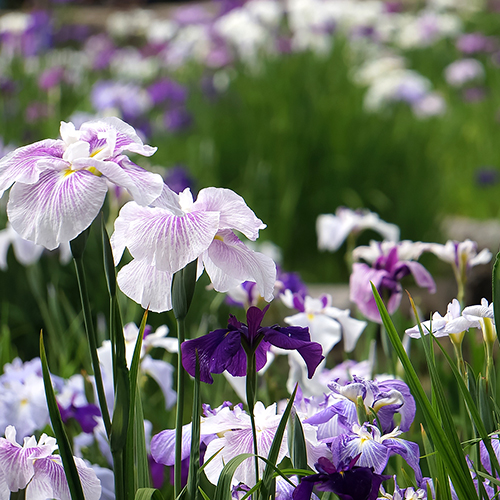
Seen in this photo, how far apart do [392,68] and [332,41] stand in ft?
1.63

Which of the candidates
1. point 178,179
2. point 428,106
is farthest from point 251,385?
point 428,106

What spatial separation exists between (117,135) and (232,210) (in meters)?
0.12

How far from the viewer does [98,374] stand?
0.48 meters

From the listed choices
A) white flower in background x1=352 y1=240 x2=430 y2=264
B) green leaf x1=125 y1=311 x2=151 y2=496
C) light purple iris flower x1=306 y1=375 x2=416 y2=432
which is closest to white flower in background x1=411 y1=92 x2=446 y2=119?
white flower in background x1=352 y1=240 x2=430 y2=264

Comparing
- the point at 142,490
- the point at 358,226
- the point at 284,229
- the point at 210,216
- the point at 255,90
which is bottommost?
the point at 284,229

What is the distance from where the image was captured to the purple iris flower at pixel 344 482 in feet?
1.45

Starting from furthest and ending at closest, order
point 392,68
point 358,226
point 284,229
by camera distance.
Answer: point 392,68
point 284,229
point 358,226

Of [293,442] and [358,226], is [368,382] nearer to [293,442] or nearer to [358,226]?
[293,442]

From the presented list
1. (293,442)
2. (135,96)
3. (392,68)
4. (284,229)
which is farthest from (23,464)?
(392,68)

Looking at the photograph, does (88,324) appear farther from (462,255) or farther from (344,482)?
(462,255)

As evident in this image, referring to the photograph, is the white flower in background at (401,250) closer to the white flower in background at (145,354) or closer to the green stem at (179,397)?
the white flower in background at (145,354)

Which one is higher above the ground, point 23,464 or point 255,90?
point 23,464

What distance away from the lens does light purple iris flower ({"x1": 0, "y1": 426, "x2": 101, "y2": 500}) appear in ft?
1.78

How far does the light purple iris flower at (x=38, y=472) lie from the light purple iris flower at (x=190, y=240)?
0.17 meters
